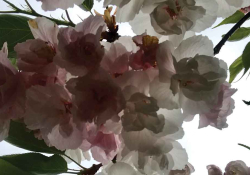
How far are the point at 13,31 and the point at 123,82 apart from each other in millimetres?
302

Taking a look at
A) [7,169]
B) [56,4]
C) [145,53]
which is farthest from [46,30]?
[7,169]

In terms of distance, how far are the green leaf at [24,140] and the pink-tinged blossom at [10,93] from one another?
0.16m

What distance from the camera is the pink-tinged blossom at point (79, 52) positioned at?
1.37 feet

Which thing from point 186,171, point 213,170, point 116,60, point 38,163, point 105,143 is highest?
point 116,60

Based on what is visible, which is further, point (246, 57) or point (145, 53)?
point (246, 57)

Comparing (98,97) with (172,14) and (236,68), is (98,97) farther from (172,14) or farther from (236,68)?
(236,68)

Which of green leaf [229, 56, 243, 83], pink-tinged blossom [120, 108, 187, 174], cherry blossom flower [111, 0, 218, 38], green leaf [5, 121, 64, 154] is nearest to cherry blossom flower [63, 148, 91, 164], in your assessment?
green leaf [5, 121, 64, 154]

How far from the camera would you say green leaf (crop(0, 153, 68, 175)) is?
0.63 m

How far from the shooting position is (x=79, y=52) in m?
0.42

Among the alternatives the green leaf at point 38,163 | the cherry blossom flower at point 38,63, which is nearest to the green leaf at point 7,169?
the green leaf at point 38,163

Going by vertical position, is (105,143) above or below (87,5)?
below

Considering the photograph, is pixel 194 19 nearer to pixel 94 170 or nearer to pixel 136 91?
pixel 136 91

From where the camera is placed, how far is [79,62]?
42 cm

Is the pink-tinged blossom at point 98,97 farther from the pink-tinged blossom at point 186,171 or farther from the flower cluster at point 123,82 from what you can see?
the pink-tinged blossom at point 186,171
